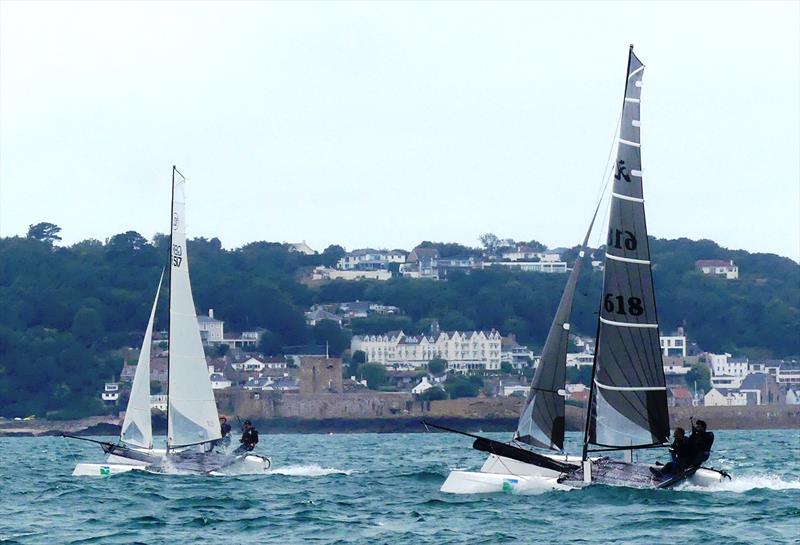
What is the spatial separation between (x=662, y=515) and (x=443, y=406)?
9114 centimetres

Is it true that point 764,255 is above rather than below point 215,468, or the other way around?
above

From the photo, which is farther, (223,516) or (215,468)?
(215,468)

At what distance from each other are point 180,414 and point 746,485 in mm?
10246

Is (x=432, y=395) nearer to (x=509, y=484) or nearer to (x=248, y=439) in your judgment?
(x=248, y=439)

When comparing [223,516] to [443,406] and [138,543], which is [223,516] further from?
[443,406]

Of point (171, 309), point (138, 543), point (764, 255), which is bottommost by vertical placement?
point (138, 543)

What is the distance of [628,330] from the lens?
2472cm

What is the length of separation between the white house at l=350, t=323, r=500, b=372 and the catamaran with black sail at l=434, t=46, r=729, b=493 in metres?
109

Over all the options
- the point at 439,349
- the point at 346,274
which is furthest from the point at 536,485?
the point at 346,274

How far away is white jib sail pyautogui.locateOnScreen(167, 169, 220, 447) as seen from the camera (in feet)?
103

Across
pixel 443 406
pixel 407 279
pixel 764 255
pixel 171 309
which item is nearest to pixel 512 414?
pixel 443 406

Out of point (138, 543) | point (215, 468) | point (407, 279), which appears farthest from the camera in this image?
point (407, 279)

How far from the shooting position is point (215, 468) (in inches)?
1208

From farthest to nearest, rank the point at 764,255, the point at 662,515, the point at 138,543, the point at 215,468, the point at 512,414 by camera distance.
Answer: the point at 764,255 → the point at 512,414 → the point at 215,468 → the point at 662,515 → the point at 138,543
